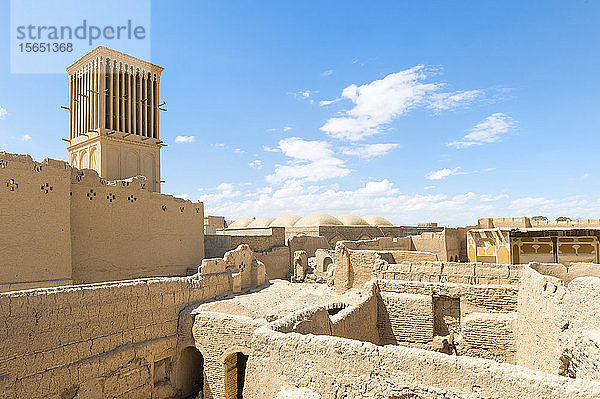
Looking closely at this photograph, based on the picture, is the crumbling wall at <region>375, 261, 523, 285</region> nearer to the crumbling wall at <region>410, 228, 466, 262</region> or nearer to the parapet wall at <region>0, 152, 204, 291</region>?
the parapet wall at <region>0, 152, 204, 291</region>

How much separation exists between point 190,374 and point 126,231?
5.54 meters

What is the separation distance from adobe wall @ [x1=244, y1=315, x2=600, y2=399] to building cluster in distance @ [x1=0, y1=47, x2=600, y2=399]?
0.6 inches

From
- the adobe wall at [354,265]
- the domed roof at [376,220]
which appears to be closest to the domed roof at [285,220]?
the domed roof at [376,220]

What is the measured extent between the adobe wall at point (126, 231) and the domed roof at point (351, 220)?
17.8 m

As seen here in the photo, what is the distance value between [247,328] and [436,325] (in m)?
4.24

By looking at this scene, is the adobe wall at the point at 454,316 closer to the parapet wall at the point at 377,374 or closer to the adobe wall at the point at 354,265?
the adobe wall at the point at 354,265

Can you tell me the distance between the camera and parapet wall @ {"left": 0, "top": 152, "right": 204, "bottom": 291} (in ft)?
32.6

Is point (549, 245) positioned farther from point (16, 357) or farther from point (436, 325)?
point (16, 357)

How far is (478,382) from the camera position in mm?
4055

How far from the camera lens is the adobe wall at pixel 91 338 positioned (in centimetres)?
705

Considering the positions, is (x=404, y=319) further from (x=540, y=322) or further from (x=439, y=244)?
(x=439, y=244)

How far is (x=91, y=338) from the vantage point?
8.02 metres

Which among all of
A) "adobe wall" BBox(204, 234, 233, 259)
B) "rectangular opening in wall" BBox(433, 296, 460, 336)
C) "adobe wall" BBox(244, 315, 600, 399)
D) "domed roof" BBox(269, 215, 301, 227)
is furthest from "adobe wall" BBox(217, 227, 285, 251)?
"adobe wall" BBox(244, 315, 600, 399)

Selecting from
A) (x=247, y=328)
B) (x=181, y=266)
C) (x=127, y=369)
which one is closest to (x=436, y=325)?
(x=247, y=328)
